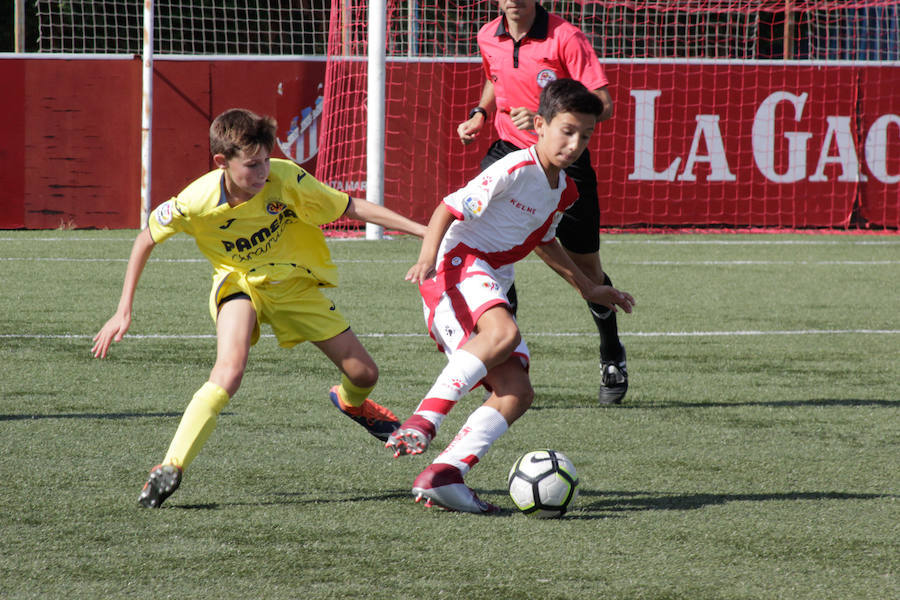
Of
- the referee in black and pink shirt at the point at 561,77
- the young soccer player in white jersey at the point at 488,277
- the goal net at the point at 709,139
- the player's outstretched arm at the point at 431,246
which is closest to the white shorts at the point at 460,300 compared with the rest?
the young soccer player in white jersey at the point at 488,277

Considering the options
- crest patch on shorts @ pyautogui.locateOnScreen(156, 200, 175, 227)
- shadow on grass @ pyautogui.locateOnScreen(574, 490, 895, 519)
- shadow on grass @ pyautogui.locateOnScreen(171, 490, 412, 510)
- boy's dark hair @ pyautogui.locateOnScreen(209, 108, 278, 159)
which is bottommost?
shadow on grass @ pyautogui.locateOnScreen(574, 490, 895, 519)

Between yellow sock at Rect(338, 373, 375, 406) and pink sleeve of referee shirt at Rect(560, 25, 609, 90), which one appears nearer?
yellow sock at Rect(338, 373, 375, 406)

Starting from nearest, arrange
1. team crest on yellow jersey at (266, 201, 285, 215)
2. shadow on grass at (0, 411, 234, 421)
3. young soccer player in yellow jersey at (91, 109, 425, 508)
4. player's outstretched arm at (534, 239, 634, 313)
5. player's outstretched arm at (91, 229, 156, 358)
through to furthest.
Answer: player's outstretched arm at (91, 229, 156, 358)
young soccer player in yellow jersey at (91, 109, 425, 508)
team crest on yellow jersey at (266, 201, 285, 215)
player's outstretched arm at (534, 239, 634, 313)
shadow on grass at (0, 411, 234, 421)

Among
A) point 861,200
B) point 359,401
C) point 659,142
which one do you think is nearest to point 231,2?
point 659,142

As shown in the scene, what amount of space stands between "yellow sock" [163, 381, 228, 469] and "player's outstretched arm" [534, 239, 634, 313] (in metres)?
1.25

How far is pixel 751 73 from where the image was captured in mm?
14102

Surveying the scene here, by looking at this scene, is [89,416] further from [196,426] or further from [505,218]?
[505,218]

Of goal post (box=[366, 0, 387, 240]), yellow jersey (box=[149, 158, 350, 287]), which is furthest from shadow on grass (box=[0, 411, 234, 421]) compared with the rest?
goal post (box=[366, 0, 387, 240])

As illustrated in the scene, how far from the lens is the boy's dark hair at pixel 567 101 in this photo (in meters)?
3.90

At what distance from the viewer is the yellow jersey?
397 centimetres

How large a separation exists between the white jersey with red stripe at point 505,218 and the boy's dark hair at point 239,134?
2.20ft

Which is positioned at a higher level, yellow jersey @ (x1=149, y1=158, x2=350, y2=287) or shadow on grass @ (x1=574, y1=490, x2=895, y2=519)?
yellow jersey @ (x1=149, y1=158, x2=350, y2=287)

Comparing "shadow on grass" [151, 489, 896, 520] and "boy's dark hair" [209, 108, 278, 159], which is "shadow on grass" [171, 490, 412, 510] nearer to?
"shadow on grass" [151, 489, 896, 520]

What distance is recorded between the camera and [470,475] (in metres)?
4.05
